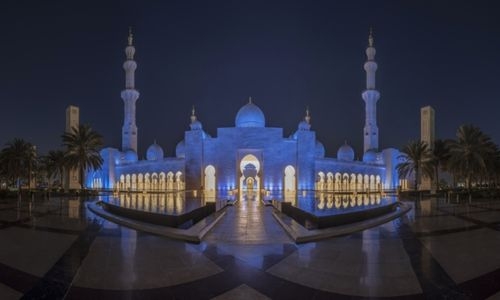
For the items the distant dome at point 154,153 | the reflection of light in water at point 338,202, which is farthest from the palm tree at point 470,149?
the distant dome at point 154,153

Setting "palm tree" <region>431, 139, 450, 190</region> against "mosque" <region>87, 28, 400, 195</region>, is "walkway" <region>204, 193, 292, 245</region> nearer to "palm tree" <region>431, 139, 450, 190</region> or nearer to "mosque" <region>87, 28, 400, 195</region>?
"mosque" <region>87, 28, 400, 195</region>

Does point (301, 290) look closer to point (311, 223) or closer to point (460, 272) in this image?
point (460, 272)

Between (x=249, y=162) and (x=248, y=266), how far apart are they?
116 feet

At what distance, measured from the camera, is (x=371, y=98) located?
4300 centimetres

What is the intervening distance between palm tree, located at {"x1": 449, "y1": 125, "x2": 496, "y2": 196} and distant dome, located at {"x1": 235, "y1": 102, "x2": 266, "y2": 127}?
20.7 metres

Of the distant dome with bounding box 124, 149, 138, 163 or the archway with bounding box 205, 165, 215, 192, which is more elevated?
the distant dome with bounding box 124, 149, 138, 163

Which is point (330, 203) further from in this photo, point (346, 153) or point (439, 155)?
point (346, 153)

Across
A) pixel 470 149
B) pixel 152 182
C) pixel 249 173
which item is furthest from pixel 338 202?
pixel 152 182

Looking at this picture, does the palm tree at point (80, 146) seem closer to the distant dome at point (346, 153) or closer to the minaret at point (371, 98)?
the distant dome at point (346, 153)

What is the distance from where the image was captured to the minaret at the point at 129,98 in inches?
1705

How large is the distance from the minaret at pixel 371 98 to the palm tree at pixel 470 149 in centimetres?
1779

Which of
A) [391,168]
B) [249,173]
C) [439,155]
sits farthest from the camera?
[391,168]

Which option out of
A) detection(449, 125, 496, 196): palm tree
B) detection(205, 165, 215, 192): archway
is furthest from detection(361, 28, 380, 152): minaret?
detection(205, 165, 215, 192): archway

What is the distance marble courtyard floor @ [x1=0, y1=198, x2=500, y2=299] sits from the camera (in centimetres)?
414
